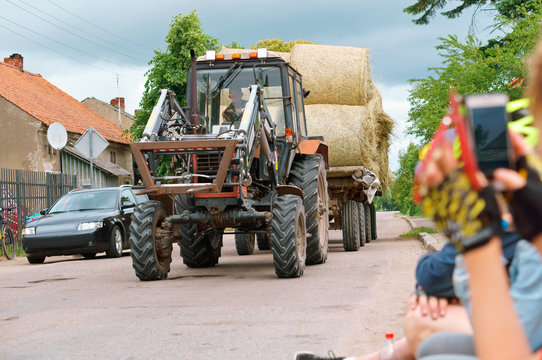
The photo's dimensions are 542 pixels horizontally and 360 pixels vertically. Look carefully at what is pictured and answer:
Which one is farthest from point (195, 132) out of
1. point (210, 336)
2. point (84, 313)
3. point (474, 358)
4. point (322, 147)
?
point (474, 358)

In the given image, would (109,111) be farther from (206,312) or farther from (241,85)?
(206,312)

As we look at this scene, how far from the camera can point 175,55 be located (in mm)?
30812

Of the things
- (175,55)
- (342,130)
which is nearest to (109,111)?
(175,55)

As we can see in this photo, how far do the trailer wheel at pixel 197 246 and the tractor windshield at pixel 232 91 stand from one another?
57.2 inches

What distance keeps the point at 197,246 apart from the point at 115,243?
4.59 meters

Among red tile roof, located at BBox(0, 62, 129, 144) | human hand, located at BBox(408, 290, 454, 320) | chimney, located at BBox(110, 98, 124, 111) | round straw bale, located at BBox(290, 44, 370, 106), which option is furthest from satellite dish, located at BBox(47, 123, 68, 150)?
chimney, located at BBox(110, 98, 124, 111)

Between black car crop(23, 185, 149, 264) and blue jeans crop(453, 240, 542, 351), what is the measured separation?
14.0 meters

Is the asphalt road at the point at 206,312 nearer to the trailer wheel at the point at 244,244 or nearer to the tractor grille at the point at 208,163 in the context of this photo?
the tractor grille at the point at 208,163

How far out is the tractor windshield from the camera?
11.4 meters

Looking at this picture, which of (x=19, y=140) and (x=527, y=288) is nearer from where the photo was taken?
(x=527, y=288)

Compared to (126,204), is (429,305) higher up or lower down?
lower down

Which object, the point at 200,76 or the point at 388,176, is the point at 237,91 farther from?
the point at 388,176

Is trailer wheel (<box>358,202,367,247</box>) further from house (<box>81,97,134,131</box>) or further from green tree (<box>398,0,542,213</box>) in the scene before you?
house (<box>81,97,134,131</box>)

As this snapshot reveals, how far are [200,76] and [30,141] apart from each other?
1087 inches
